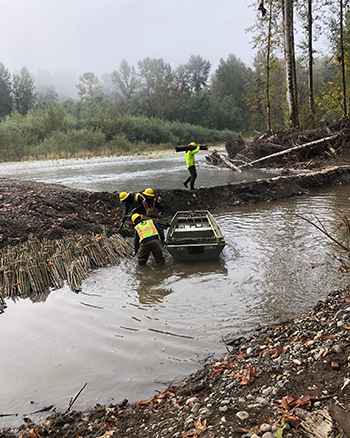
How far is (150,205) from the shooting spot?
344 inches

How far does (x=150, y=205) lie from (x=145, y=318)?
416 centimetres

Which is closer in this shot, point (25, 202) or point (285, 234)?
point (285, 234)

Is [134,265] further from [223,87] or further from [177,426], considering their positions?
[223,87]

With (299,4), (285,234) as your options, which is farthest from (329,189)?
(299,4)

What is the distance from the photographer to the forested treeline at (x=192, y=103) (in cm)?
2322

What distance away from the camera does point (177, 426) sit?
2.57 meters

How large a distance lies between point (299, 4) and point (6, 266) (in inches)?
1038

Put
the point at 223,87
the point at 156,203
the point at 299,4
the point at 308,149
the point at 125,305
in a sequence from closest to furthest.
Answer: the point at 125,305
the point at 156,203
the point at 308,149
the point at 299,4
the point at 223,87

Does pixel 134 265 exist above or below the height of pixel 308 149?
below

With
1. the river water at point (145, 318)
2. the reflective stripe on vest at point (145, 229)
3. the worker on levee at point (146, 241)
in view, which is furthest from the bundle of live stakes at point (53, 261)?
the reflective stripe on vest at point (145, 229)

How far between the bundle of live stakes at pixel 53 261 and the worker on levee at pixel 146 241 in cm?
72

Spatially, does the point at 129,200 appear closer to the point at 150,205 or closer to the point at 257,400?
the point at 150,205

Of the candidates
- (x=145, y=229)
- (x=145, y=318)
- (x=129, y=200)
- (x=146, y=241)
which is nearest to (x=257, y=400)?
(x=145, y=318)

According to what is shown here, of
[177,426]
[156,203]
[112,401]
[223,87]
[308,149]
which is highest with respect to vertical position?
[223,87]
